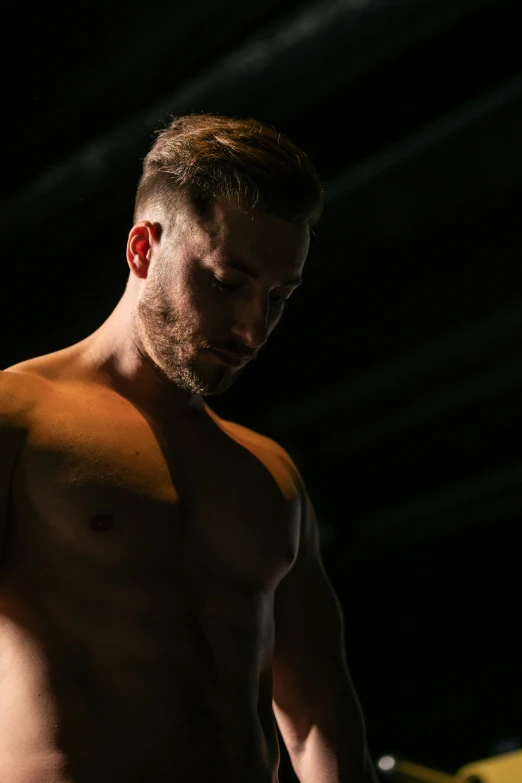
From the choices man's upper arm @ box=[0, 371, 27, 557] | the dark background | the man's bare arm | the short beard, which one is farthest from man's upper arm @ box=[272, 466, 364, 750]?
the dark background

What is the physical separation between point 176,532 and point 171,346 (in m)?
0.19

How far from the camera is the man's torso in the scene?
90cm

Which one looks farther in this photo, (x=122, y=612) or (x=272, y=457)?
(x=272, y=457)

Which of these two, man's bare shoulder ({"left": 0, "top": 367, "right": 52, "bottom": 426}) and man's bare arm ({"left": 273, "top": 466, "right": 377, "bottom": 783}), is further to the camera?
man's bare arm ({"left": 273, "top": 466, "right": 377, "bottom": 783})

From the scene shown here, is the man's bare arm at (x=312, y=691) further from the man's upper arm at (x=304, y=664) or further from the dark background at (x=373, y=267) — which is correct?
the dark background at (x=373, y=267)

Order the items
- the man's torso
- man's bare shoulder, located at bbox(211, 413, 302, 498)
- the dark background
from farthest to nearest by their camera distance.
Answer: the dark background < man's bare shoulder, located at bbox(211, 413, 302, 498) < the man's torso

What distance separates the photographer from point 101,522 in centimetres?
95

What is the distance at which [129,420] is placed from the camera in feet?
3.44

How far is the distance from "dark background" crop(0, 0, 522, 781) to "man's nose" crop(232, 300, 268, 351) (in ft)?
2.01

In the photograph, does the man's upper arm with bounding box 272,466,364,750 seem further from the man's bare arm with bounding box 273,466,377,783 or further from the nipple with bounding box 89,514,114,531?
the nipple with bounding box 89,514,114,531

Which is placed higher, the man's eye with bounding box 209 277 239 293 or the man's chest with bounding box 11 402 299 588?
the man's eye with bounding box 209 277 239 293

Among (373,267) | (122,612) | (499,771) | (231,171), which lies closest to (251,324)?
(231,171)

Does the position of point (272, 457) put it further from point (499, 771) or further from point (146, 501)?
point (499, 771)

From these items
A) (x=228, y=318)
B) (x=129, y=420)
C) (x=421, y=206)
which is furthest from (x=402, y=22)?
(x=129, y=420)
